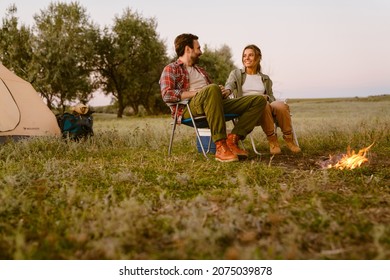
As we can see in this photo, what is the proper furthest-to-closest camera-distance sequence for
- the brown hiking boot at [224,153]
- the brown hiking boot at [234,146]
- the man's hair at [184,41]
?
the man's hair at [184,41], the brown hiking boot at [234,146], the brown hiking boot at [224,153]

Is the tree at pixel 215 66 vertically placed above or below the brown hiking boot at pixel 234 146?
above

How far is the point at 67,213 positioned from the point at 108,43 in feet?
70.3

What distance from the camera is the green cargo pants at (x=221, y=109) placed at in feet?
14.7

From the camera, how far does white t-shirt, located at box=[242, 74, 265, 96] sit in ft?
18.7

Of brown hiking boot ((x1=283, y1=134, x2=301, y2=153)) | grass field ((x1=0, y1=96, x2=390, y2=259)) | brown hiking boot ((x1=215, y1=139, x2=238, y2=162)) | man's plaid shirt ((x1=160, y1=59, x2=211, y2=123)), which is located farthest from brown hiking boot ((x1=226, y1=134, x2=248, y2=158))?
brown hiking boot ((x1=283, y1=134, x2=301, y2=153))

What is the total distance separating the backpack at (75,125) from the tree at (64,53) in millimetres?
13482

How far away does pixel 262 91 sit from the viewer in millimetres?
5707

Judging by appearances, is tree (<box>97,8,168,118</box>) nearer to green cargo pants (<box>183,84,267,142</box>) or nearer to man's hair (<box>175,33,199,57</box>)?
man's hair (<box>175,33,199,57</box>)

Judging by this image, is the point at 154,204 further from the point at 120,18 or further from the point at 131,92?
the point at 131,92

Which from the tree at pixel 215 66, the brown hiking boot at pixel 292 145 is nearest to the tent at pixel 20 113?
the brown hiking boot at pixel 292 145

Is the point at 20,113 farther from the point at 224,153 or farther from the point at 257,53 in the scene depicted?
the point at 257,53

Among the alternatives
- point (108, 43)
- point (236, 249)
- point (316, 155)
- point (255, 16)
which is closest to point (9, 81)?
point (255, 16)

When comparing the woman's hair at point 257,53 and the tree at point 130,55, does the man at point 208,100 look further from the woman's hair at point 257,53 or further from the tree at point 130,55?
the tree at point 130,55
